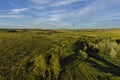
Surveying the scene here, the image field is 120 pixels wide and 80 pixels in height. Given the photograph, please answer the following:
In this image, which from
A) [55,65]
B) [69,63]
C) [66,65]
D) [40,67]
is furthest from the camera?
[69,63]

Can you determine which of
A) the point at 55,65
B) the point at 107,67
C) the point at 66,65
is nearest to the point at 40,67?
the point at 55,65

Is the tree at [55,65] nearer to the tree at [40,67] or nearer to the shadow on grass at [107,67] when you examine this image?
the tree at [40,67]

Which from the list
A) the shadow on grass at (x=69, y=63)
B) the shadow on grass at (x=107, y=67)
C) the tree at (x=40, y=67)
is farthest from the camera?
the shadow on grass at (x=69, y=63)

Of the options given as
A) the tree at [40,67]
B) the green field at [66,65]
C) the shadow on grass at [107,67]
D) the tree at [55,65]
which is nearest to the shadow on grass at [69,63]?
the green field at [66,65]

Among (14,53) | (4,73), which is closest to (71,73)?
(4,73)

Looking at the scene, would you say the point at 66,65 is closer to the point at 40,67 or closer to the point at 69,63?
the point at 69,63

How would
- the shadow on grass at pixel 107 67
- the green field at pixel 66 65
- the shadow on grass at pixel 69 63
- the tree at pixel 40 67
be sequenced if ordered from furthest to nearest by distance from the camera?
the shadow on grass at pixel 69 63 → the tree at pixel 40 67 → the shadow on grass at pixel 107 67 → the green field at pixel 66 65

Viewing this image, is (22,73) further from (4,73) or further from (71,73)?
(71,73)

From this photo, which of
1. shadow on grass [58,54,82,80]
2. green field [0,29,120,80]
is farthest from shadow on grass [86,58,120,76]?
shadow on grass [58,54,82,80]

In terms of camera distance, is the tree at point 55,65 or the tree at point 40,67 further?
the tree at point 40,67

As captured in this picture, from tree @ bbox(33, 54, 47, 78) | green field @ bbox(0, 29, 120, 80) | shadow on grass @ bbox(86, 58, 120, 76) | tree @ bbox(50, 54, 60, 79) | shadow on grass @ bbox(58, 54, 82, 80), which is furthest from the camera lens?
shadow on grass @ bbox(58, 54, 82, 80)

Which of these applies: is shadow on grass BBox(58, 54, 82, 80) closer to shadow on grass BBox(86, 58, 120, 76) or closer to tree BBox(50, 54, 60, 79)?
tree BBox(50, 54, 60, 79)

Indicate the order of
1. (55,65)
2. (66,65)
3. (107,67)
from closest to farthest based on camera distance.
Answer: (107,67) < (55,65) < (66,65)
